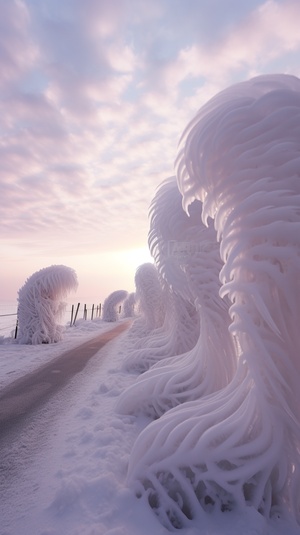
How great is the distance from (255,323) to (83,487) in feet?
5.86

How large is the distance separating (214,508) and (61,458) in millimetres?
1516

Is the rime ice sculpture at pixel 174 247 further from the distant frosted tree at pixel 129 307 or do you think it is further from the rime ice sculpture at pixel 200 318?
the distant frosted tree at pixel 129 307

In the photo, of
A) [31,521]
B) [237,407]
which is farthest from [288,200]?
[31,521]

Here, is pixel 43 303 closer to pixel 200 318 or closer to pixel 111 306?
pixel 200 318

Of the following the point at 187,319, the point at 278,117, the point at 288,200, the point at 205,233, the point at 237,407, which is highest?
the point at 278,117

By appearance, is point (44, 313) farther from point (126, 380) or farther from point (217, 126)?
point (217, 126)

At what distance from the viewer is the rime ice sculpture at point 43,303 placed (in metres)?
12.1

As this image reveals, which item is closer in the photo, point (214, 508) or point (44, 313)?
point (214, 508)

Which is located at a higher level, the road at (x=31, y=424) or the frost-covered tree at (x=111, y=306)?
the frost-covered tree at (x=111, y=306)

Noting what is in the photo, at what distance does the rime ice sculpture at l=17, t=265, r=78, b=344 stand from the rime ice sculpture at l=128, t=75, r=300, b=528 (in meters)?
10.8

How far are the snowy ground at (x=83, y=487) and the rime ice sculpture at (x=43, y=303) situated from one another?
8337mm

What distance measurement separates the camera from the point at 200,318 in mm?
3998

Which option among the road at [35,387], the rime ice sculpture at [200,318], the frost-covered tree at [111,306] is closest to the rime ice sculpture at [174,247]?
the rime ice sculpture at [200,318]

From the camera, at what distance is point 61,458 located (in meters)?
2.85
